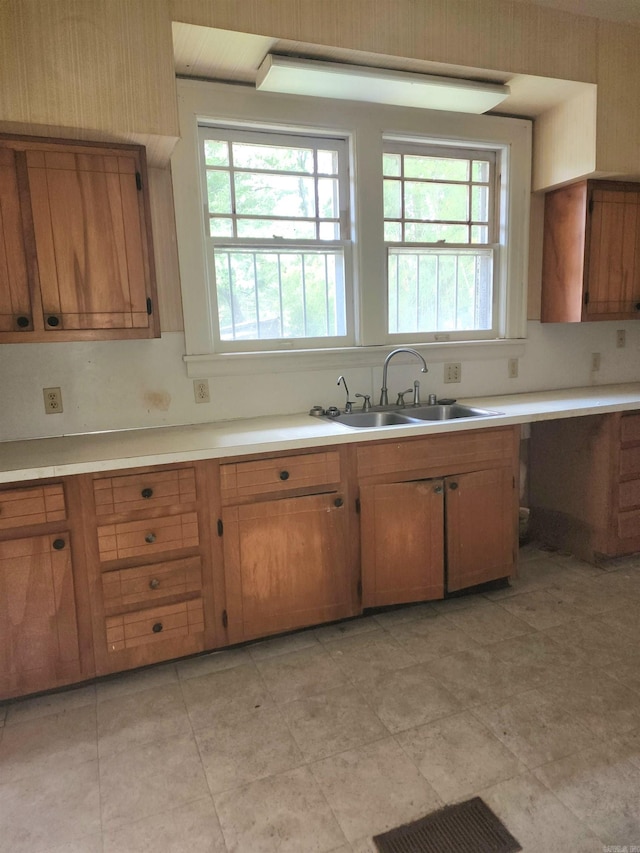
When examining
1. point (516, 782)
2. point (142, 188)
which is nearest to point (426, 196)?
point (142, 188)

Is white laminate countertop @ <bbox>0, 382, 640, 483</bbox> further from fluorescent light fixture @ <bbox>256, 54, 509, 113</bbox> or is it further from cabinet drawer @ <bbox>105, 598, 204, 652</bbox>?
fluorescent light fixture @ <bbox>256, 54, 509, 113</bbox>

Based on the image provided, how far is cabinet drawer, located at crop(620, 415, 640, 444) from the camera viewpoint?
9.48 feet

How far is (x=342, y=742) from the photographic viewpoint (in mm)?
1797

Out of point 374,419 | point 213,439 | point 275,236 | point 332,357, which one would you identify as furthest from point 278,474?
point 275,236

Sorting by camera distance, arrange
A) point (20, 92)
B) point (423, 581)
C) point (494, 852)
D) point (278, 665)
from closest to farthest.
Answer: point (494, 852) → point (20, 92) → point (278, 665) → point (423, 581)

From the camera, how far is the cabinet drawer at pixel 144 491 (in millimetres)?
2006

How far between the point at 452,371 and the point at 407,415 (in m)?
0.48

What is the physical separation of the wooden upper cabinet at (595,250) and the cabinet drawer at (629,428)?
0.60m

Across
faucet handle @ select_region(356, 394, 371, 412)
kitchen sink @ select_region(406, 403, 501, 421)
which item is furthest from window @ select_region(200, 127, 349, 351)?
kitchen sink @ select_region(406, 403, 501, 421)

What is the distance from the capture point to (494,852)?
140 cm

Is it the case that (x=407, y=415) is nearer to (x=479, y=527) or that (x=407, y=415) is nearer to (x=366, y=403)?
(x=366, y=403)

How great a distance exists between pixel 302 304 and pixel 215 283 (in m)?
0.46

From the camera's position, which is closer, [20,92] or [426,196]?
[20,92]

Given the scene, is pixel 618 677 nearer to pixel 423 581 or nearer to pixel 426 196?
pixel 423 581
